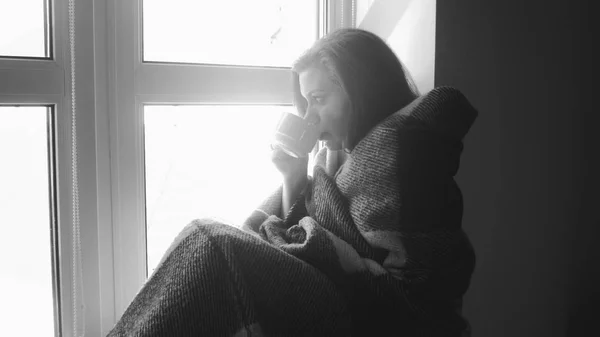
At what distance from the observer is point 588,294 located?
1.26m

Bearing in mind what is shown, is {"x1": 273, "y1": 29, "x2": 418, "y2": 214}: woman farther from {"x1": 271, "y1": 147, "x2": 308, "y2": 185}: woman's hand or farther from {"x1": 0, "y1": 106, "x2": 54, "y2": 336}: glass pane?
{"x1": 0, "y1": 106, "x2": 54, "y2": 336}: glass pane

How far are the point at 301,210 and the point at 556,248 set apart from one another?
74cm

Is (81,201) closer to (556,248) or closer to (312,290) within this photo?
(312,290)

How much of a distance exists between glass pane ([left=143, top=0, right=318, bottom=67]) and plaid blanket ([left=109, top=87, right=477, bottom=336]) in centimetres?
51

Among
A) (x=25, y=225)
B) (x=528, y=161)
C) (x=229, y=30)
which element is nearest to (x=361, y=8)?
(x=229, y=30)

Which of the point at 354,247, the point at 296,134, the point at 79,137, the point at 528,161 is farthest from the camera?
the point at 528,161

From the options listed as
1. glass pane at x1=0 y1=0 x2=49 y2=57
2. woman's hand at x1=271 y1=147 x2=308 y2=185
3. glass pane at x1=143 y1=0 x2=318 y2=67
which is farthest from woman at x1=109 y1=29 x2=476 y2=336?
glass pane at x1=0 y1=0 x2=49 y2=57

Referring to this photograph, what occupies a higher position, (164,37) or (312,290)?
(164,37)

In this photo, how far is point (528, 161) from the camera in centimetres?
114

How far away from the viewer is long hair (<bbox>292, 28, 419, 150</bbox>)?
33.9 inches

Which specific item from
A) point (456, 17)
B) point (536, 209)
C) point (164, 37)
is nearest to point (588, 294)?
point (536, 209)

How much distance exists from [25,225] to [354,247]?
747 mm

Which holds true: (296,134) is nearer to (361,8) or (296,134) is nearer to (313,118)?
(313,118)

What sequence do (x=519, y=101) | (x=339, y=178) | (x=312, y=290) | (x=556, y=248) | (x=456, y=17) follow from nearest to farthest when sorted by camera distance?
(x=312, y=290) → (x=339, y=178) → (x=456, y=17) → (x=519, y=101) → (x=556, y=248)
